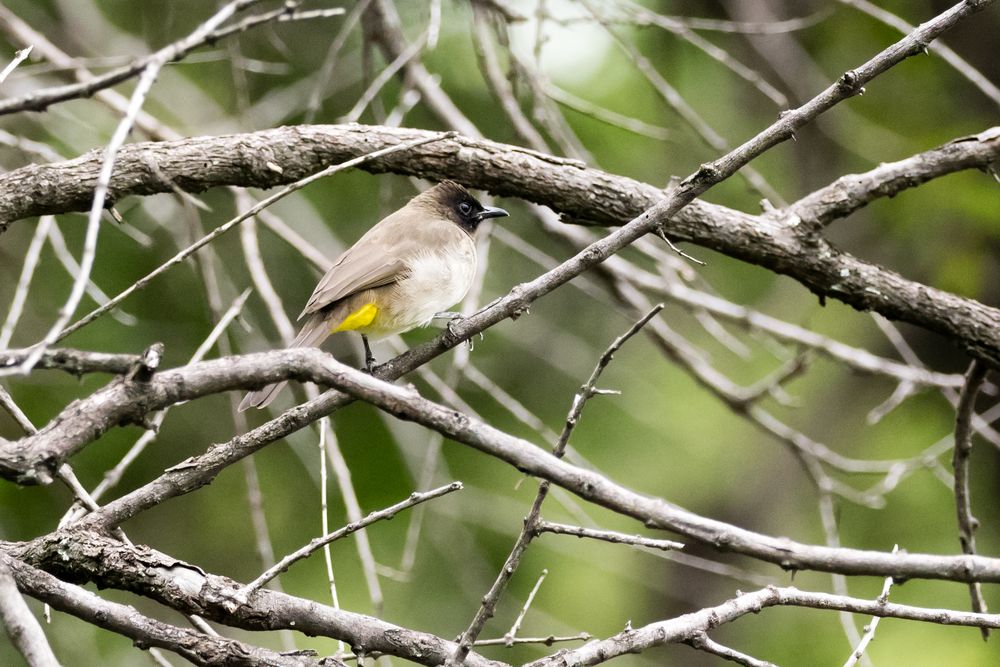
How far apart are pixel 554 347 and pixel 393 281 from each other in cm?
340

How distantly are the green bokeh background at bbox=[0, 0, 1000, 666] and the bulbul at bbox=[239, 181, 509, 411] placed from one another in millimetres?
572

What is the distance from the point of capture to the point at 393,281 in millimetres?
4512

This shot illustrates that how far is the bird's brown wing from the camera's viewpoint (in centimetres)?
425

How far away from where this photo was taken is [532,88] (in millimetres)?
4492

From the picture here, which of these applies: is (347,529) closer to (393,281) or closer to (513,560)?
(513,560)

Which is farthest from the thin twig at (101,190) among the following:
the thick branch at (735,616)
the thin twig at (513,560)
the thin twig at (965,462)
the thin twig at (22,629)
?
the thin twig at (965,462)

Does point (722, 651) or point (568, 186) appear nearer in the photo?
point (722, 651)

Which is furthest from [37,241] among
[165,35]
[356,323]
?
[165,35]

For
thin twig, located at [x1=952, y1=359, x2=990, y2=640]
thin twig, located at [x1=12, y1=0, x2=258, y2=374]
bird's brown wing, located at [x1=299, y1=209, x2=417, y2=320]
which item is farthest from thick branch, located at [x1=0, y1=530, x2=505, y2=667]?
thin twig, located at [x1=952, y1=359, x2=990, y2=640]

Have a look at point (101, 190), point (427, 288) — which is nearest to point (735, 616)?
point (101, 190)

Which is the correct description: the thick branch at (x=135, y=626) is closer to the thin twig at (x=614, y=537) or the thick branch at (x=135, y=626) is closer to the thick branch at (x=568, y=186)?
the thin twig at (x=614, y=537)

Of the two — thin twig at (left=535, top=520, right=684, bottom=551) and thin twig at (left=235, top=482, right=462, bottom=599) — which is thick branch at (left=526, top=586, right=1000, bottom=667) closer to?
thin twig at (left=535, top=520, right=684, bottom=551)

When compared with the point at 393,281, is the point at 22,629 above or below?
below

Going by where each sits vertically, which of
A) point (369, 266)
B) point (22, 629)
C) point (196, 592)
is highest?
point (369, 266)
